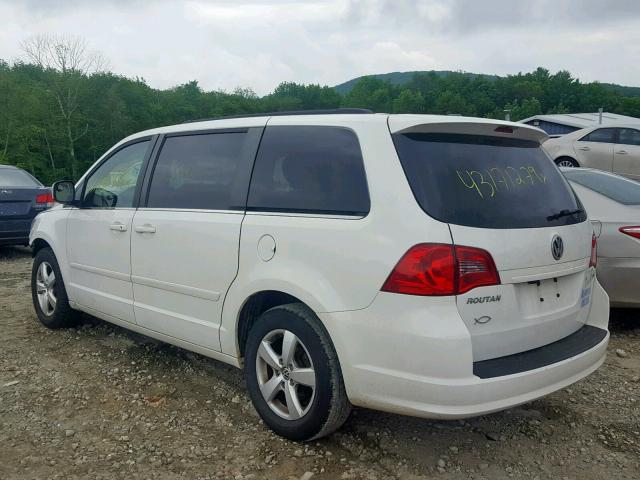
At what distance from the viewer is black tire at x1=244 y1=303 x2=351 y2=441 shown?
2.82m

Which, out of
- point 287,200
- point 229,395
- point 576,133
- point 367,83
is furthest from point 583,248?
point 367,83

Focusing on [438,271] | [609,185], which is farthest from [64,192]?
[609,185]

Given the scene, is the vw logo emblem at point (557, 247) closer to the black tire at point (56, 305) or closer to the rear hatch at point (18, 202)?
the black tire at point (56, 305)

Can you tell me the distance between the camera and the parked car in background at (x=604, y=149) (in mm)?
12125

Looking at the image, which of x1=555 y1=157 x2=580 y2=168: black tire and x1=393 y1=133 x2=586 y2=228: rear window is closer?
x1=393 y1=133 x2=586 y2=228: rear window

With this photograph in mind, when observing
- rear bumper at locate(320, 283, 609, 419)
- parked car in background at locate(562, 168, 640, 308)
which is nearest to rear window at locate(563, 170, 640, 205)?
parked car in background at locate(562, 168, 640, 308)

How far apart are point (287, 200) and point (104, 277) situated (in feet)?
6.34

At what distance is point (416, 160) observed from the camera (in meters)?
2.72

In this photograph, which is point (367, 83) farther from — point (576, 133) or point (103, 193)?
point (103, 193)

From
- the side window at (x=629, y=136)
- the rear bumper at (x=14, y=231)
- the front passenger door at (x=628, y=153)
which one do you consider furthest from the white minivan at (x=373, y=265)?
the side window at (x=629, y=136)

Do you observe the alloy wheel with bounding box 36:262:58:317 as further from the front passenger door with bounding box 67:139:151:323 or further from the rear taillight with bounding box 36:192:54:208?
the rear taillight with bounding box 36:192:54:208

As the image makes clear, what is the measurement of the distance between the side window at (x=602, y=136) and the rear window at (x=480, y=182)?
10.7 m

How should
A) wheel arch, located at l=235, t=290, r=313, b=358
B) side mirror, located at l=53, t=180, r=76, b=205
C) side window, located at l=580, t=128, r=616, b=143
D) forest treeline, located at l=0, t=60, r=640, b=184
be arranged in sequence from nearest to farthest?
wheel arch, located at l=235, t=290, r=313, b=358 < side mirror, located at l=53, t=180, r=76, b=205 < side window, located at l=580, t=128, r=616, b=143 < forest treeline, located at l=0, t=60, r=640, b=184

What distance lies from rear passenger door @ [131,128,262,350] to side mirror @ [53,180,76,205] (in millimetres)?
1062
